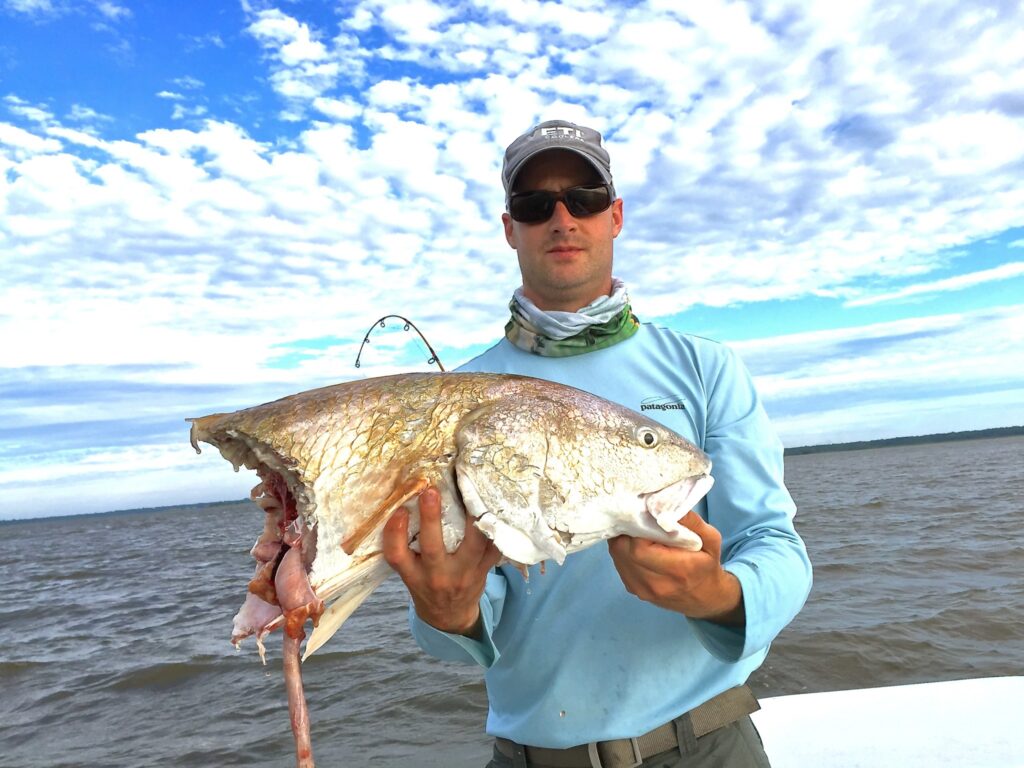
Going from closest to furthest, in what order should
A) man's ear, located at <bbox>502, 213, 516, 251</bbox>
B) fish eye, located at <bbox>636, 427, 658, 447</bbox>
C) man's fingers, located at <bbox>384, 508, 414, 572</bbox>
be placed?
man's fingers, located at <bbox>384, 508, 414, 572</bbox> → fish eye, located at <bbox>636, 427, 658, 447</bbox> → man's ear, located at <bbox>502, 213, 516, 251</bbox>

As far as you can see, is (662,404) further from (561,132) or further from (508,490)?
(561,132)

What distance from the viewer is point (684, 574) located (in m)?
2.07

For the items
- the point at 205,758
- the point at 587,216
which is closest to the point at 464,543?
the point at 587,216

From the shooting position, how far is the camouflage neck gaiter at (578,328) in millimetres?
2984

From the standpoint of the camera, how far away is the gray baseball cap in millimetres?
2990

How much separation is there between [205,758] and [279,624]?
270 inches

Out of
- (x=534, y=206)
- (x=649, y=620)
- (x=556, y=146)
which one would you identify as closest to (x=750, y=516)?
(x=649, y=620)

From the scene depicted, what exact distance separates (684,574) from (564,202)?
1680 millimetres

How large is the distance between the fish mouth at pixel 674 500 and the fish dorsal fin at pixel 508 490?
0.28 meters

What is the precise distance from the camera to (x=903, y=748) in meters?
4.06

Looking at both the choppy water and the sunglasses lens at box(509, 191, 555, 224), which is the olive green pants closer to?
the sunglasses lens at box(509, 191, 555, 224)

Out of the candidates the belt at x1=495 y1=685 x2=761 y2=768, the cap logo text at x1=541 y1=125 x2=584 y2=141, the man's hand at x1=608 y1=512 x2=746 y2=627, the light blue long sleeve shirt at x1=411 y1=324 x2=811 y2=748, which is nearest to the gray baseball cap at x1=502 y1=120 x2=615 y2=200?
the cap logo text at x1=541 y1=125 x2=584 y2=141

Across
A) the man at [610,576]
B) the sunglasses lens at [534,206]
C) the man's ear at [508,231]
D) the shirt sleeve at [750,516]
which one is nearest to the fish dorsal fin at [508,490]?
the man at [610,576]

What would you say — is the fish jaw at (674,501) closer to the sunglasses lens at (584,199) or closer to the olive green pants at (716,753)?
the olive green pants at (716,753)
